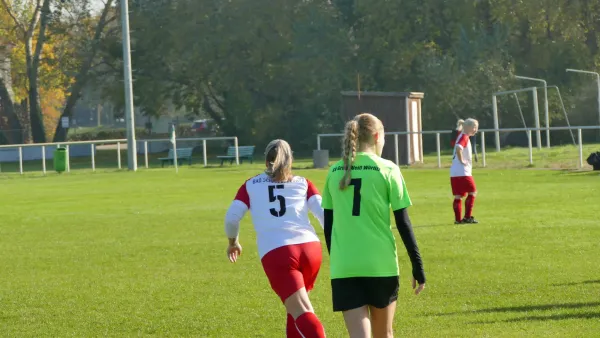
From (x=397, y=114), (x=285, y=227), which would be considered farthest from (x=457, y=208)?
(x=397, y=114)

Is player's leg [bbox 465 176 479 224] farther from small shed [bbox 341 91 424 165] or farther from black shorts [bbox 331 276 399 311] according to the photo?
small shed [bbox 341 91 424 165]

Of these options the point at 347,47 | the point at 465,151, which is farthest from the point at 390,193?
the point at 347,47

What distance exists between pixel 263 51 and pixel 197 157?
7.01 m

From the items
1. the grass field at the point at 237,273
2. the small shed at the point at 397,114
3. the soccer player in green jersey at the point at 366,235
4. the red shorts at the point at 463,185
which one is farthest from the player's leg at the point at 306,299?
the small shed at the point at 397,114

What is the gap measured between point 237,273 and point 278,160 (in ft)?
19.2

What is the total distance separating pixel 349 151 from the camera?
253 inches

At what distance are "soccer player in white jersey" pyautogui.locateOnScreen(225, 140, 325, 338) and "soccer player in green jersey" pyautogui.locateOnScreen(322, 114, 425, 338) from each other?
0.89 metres

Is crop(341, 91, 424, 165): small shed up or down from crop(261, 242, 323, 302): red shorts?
up

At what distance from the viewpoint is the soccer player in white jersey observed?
24.1ft

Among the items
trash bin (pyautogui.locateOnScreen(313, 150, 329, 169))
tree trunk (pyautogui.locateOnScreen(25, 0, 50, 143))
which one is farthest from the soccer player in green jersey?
tree trunk (pyautogui.locateOnScreen(25, 0, 50, 143))

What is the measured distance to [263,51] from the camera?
2463 inches

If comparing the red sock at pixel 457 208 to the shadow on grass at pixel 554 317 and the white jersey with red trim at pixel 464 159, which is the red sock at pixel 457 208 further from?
the shadow on grass at pixel 554 317

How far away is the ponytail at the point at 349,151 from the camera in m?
6.42

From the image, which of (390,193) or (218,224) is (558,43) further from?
(390,193)
